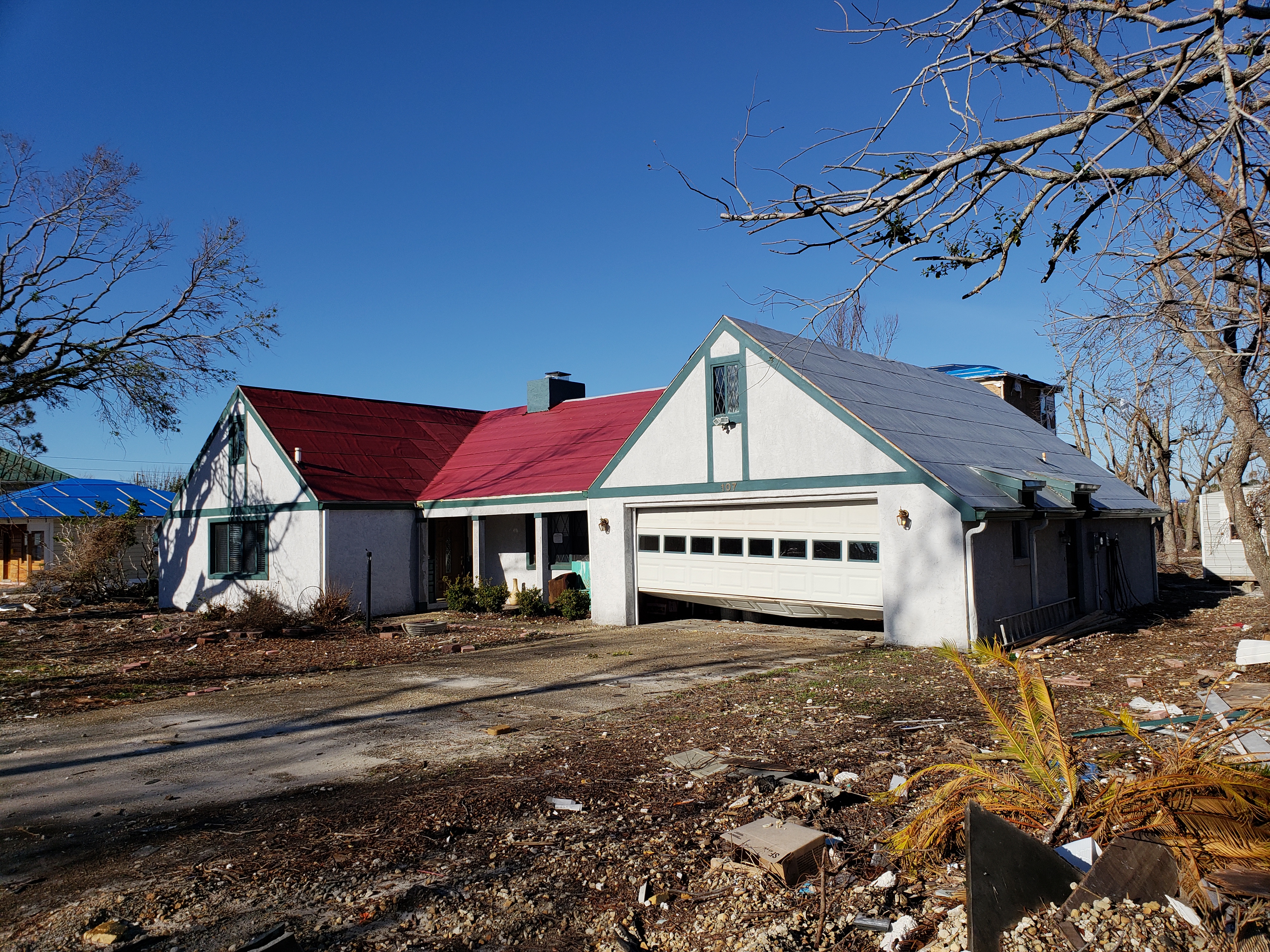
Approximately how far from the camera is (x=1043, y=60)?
6.09m

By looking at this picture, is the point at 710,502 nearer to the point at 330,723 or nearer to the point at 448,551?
the point at 330,723

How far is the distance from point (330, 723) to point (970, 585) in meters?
8.84

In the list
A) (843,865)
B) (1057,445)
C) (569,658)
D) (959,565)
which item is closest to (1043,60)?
(843,865)

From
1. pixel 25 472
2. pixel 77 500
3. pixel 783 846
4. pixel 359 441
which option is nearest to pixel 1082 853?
pixel 783 846

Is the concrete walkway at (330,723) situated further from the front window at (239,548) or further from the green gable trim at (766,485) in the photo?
the front window at (239,548)

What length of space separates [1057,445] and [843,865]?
19.3m

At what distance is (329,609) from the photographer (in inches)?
716

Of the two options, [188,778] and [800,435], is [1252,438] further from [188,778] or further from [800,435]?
[188,778]

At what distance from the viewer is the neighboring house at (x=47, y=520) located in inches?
1223

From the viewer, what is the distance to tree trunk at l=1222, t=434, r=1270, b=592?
555 inches

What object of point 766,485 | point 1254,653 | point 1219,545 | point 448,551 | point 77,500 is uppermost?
point 77,500

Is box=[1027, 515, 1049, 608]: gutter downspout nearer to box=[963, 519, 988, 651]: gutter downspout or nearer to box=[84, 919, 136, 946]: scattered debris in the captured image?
box=[963, 519, 988, 651]: gutter downspout

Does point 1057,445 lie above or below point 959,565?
above

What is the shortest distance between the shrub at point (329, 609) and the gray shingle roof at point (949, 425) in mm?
10105
